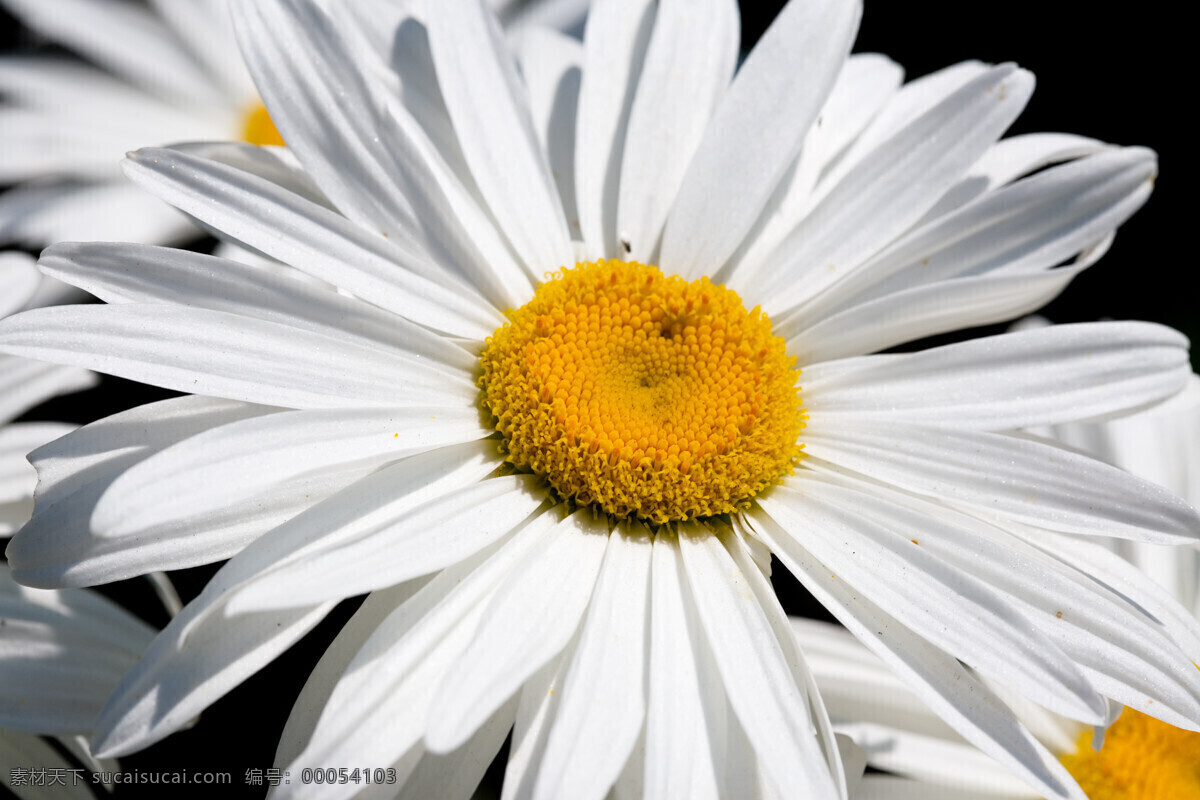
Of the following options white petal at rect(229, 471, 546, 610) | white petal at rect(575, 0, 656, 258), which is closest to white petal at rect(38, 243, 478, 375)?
white petal at rect(229, 471, 546, 610)

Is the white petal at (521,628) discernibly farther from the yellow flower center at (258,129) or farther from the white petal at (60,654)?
the yellow flower center at (258,129)

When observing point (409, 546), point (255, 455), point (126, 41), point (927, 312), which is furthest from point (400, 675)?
point (126, 41)

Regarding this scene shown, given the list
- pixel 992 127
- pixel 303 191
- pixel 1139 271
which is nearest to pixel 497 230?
pixel 303 191

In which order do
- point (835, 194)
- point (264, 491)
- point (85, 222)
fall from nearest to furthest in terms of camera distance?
point (264, 491)
point (835, 194)
point (85, 222)

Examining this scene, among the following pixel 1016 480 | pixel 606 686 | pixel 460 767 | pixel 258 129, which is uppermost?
pixel 258 129

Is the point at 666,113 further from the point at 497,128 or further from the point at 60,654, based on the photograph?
the point at 60,654

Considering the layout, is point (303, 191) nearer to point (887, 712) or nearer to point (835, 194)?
point (835, 194)
